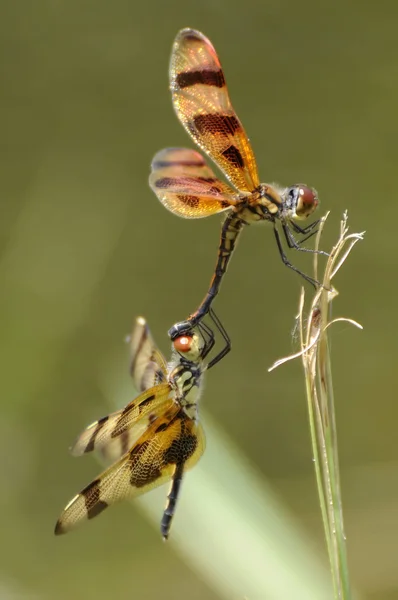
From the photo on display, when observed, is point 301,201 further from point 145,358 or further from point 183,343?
point 145,358

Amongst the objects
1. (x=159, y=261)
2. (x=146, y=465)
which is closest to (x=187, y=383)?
(x=146, y=465)

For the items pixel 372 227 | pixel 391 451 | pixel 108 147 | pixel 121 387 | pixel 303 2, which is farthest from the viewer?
pixel 108 147

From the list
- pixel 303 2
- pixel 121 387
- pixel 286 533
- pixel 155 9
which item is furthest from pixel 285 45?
pixel 286 533

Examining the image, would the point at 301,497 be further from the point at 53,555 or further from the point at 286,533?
the point at 286,533

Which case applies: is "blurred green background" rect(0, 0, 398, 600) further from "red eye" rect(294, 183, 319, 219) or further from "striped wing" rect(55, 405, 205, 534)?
"red eye" rect(294, 183, 319, 219)

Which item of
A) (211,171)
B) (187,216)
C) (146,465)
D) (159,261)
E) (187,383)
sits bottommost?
(146,465)

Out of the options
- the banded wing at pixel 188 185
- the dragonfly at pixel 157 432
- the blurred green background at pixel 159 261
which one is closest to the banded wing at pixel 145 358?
the dragonfly at pixel 157 432

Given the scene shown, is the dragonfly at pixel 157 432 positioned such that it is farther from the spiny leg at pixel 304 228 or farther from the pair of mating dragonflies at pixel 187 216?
the spiny leg at pixel 304 228
